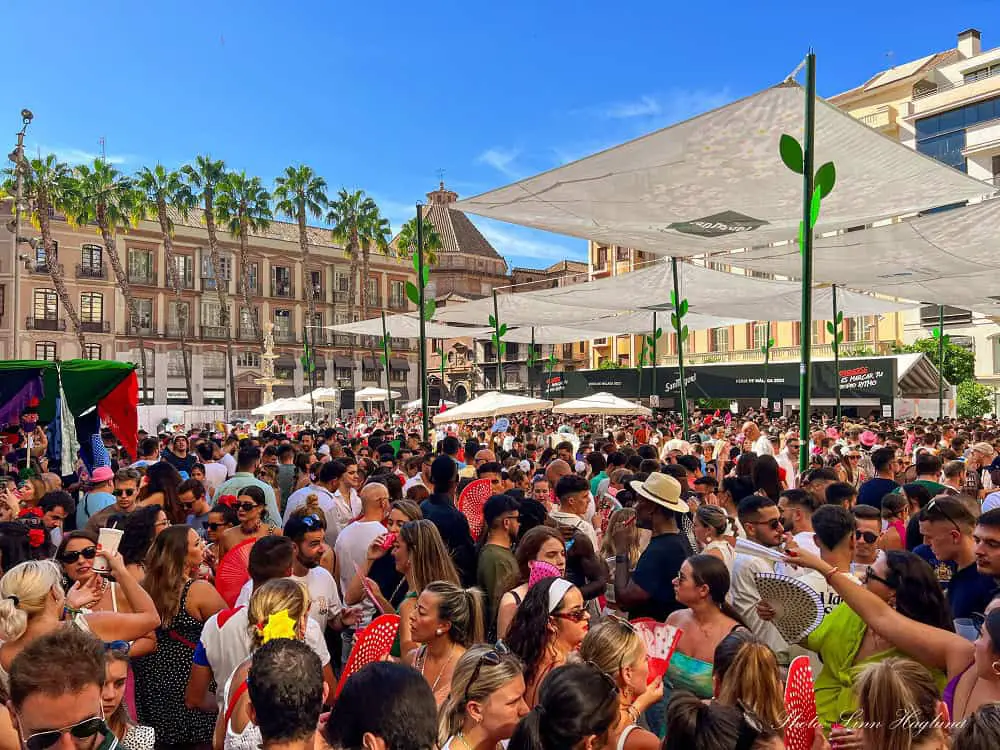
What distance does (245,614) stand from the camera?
11.8 ft

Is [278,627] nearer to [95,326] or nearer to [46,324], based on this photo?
[46,324]

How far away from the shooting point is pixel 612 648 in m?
3.02

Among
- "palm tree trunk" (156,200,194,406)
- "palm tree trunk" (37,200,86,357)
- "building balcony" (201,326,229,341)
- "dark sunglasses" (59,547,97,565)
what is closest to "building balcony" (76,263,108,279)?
"palm tree trunk" (37,200,86,357)

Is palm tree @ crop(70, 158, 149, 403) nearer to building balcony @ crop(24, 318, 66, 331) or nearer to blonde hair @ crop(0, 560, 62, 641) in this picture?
building balcony @ crop(24, 318, 66, 331)

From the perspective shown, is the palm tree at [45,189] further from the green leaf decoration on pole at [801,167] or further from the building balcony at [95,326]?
the green leaf decoration on pole at [801,167]

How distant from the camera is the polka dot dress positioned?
389 centimetres

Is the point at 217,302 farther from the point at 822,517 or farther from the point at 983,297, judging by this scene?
the point at 822,517

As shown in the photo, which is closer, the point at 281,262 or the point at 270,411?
the point at 270,411

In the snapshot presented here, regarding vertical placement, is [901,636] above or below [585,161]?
below

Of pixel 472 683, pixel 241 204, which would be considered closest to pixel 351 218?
pixel 241 204

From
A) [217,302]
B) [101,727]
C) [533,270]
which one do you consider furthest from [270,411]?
[533,270]

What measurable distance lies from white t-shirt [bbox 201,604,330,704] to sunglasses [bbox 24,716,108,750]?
1125 mm

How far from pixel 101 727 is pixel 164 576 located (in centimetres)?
189

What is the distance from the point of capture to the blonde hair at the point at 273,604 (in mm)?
3266
